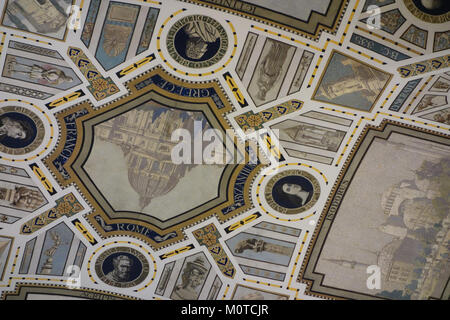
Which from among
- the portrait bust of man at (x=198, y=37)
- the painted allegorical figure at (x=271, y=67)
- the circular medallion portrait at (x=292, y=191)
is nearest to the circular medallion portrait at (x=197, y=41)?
the portrait bust of man at (x=198, y=37)

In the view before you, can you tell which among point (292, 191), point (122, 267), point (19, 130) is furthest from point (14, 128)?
point (292, 191)

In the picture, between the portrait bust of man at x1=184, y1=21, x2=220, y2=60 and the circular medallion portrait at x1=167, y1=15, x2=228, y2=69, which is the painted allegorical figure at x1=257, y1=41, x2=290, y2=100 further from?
the portrait bust of man at x1=184, y1=21, x2=220, y2=60

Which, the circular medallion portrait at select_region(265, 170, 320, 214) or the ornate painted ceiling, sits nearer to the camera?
the ornate painted ceiling

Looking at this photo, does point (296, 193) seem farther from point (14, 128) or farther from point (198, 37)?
point (14, 128)

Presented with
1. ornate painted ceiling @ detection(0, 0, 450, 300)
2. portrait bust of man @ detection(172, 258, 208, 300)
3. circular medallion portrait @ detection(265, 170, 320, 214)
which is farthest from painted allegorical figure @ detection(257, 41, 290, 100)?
portrait bust of man @ detection(172, 258, 208, 300)

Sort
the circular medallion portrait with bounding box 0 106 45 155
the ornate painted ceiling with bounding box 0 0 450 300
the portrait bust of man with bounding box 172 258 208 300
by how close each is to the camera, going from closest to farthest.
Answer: the ornate painted ceiling with bounding box 0 0 450 300
the circular medallion portrait with bounding box 0 106 45 155
the portrait bust of man with bounding box 172 258 208 300

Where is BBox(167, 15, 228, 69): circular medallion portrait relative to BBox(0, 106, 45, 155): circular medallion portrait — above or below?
above
